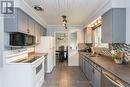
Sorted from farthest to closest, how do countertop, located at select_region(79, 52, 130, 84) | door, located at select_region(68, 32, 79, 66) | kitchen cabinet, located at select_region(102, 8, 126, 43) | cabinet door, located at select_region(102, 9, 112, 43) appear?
door, located at select_region(68, 32, 79, 66), cabinet door, located at select_region(102, 9, 112, 43), kitchen cabinet, located at select_region(102, 8, 126, 43), countertop, located at select_region(79, 52, 130, 84)

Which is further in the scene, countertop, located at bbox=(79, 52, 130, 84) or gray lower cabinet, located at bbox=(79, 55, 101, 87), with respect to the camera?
Answer: gray lower cabinet, located at bbox=(79, 55, 101, 87)

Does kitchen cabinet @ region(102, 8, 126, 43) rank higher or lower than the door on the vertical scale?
higher

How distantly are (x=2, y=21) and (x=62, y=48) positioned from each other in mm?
9043

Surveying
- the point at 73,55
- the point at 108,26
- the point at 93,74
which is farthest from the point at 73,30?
the point at 108,26

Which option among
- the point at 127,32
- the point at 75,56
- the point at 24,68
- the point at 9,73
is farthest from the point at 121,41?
the point at 75,56

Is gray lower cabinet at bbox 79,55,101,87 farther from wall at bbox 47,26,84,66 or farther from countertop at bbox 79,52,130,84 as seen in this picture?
wall at bbox 47,26,84,66

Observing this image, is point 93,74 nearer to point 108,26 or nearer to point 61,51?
point 108,26

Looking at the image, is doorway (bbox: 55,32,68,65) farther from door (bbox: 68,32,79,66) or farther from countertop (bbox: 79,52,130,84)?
countertop (bbox: 79,52,130,84)

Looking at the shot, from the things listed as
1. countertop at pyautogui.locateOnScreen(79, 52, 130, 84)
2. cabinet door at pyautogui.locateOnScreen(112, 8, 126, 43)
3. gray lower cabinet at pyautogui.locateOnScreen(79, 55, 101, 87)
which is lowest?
gray lower cabinet at pyautogui.locateOnScreen(79, 55, 101, 87)

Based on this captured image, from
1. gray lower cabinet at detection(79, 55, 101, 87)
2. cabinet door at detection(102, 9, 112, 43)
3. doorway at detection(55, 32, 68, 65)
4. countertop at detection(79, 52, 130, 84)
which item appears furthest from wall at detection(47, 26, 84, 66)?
countertop at detection(79, 52, 130, 84)

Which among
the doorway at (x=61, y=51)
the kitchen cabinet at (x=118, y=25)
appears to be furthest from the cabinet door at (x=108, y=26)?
the doorway at (x=61, y=51)

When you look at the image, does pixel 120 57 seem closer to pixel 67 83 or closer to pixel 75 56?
pixel 67 83

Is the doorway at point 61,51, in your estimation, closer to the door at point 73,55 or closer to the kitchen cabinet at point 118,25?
the door at point 73,55

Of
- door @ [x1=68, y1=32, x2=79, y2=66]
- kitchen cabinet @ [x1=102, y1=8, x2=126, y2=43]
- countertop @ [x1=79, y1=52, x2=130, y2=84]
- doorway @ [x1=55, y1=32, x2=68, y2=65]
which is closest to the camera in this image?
countertop @ [x1=79, y1=52, x2=130, y2=84]
